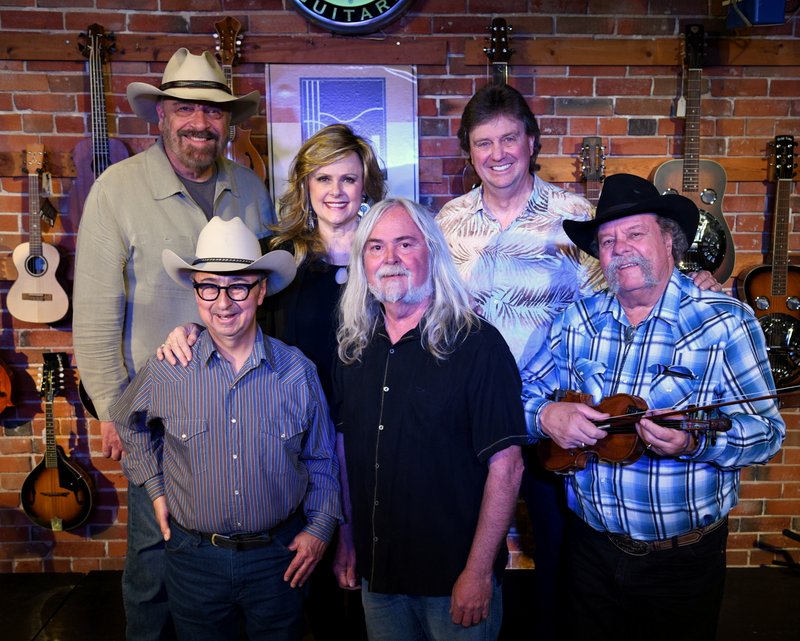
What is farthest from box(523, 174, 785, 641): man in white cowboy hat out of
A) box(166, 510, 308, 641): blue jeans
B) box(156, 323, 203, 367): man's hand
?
box(156, 323, 203, 367): man's hand

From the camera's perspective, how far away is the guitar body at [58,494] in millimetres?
3520

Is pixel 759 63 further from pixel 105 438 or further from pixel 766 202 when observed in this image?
pixel 105 438

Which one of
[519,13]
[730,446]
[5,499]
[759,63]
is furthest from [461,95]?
[5,499]

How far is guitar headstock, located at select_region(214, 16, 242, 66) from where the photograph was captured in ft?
11.0

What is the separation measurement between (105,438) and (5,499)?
62.8 inches

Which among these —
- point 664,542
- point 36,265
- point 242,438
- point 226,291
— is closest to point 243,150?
point 36,265

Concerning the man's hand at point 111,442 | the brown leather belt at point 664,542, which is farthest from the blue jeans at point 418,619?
the man's hand at point 111,442

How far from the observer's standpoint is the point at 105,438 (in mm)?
2562

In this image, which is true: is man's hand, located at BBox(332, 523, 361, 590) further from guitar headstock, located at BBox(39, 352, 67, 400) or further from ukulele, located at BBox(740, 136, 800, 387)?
ukulele, located at BBox(740, 136, 800, 387)

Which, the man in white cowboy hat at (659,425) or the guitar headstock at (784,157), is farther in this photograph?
the guitar headstock at (784,157)

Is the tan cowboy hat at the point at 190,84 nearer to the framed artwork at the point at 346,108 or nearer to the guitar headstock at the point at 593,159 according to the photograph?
the framed artwork at the point at 346,108

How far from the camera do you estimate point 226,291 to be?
206cm

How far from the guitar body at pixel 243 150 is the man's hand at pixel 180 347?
1.48 metres

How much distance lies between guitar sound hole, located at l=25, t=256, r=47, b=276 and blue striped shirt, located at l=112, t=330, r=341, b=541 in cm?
160
